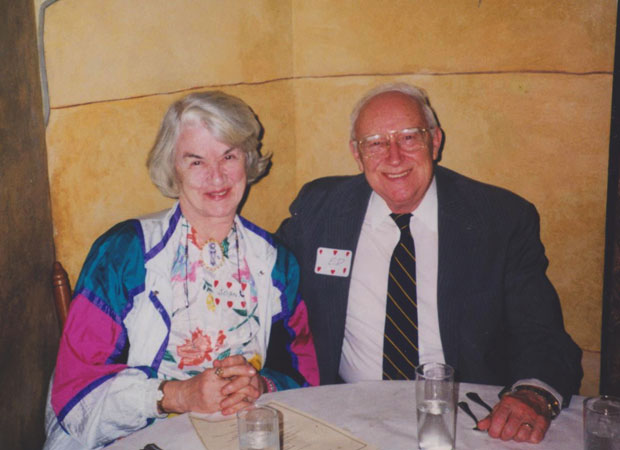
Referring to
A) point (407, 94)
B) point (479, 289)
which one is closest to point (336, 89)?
point (407, 94)

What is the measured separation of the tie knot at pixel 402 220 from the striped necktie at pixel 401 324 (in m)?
0.13

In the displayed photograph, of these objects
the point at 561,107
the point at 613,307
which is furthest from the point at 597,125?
the point at 613,307

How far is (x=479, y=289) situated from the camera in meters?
2.11

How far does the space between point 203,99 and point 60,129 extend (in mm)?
533

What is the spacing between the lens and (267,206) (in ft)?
9.94

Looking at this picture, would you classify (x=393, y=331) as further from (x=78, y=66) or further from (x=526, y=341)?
(x=78, y=66)

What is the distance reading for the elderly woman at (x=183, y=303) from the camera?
1727 mm

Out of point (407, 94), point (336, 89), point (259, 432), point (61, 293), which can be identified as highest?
point (336, 89)

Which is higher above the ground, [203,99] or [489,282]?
[203,99]

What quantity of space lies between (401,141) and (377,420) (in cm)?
122

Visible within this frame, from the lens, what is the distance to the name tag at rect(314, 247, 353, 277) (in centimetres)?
222

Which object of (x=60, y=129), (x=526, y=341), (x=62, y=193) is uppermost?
(x=60, y=129)

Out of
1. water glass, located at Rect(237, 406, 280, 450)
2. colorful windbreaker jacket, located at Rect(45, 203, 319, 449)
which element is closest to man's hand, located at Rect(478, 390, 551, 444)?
water glass, located at Rect(237, 406, 280, 450)

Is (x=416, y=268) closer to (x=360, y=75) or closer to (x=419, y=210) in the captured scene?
(x=419, y=210)
